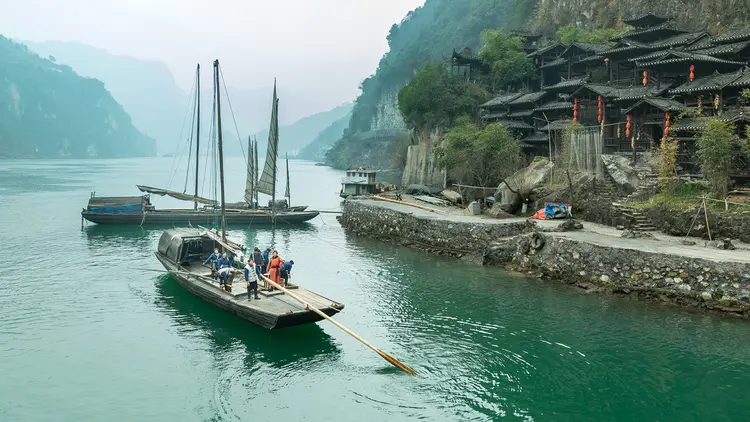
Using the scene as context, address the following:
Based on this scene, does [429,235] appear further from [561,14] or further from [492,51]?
[561,14]

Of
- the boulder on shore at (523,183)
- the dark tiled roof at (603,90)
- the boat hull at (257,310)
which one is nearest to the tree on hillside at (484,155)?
the boulder on shore at (523,183)

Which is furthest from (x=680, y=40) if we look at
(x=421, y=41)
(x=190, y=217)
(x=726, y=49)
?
(x=421, y=41)

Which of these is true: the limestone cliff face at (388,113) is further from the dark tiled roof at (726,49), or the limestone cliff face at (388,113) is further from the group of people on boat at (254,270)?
the group of people on boat at (254,270)

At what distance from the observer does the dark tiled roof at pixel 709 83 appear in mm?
35094

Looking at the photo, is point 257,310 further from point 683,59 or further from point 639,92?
point 683,59

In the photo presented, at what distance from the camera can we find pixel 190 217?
2092 inches

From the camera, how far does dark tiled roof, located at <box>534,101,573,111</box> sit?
49.1m

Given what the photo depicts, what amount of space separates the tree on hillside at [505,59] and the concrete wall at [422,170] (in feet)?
39.9

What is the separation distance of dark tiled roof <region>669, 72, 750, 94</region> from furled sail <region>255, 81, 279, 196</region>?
1186 inches

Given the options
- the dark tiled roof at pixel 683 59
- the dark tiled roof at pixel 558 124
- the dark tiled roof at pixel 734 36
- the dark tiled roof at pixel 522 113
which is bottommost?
the dark tiled roof at pixel 558 124

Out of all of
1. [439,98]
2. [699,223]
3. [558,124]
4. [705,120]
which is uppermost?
[439,98]

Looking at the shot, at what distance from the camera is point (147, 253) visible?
39.6 meters

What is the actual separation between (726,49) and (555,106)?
1420 cm

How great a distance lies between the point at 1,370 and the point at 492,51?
203ft
